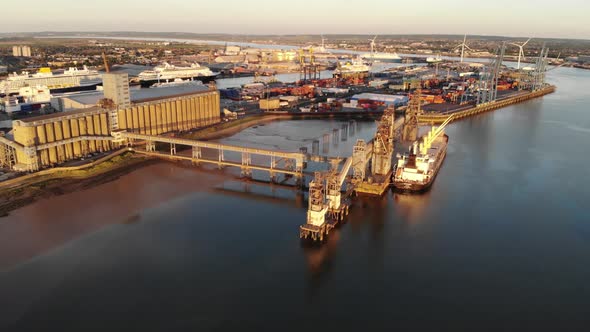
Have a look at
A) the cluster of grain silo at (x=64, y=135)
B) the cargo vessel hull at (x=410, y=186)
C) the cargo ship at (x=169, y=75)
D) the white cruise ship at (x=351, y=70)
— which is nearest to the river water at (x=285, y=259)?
the cargo vessel hull at (x=410, y=186)

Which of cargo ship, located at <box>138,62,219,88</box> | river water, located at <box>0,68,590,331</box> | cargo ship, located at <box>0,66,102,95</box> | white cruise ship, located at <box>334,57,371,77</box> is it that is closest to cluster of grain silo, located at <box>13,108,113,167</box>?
river water, located at <box>0,68,590,331</box>

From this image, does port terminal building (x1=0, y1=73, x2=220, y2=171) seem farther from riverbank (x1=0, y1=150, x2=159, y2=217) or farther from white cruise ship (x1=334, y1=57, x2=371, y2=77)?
white cruise ship (x1=334, y1=57, x2=371, y2=77)

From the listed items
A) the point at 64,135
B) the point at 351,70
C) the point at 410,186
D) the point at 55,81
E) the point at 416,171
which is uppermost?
the point at 351,70

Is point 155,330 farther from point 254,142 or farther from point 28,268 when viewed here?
point 254,142

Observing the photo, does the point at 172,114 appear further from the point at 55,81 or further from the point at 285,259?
the point at 55,81

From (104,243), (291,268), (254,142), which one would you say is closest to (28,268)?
(104,243)

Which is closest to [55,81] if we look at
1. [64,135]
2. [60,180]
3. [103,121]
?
[103,121]
